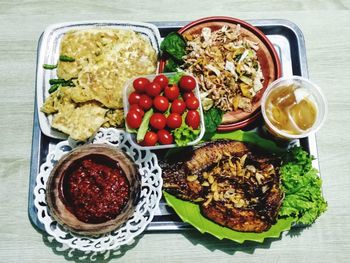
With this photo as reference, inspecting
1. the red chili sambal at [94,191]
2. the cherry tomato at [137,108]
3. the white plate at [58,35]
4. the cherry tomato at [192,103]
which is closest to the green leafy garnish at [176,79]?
the cherry tomato at [192,103]

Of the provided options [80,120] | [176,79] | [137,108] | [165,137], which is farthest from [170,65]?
[80,120]

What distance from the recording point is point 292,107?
2.78 m

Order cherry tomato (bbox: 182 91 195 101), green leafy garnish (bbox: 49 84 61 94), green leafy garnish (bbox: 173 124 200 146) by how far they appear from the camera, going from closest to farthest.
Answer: green leafy garnish (bbox: 173 124 200 146)
cherry tomato (bbox: 182 91 195 101)
green leafy garnish (bbox: 49 84 61 94)

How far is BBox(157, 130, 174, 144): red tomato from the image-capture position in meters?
2.52

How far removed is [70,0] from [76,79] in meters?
0.74

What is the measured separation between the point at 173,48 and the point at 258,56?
57 cm

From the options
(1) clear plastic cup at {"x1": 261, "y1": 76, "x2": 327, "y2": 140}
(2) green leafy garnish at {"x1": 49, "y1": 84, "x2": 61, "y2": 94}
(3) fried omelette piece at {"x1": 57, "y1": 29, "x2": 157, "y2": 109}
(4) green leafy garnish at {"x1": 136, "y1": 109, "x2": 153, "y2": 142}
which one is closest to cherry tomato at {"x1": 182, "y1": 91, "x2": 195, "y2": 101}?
(4) green leafy garnish at {"x1": 136, "y1": 109, "x2": 153, "y2": 142}

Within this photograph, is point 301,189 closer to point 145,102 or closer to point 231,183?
point 231,183

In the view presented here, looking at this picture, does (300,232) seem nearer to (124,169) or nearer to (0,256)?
(124,169)

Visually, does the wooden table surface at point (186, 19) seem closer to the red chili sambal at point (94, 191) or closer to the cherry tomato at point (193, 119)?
the red chili sambal at point (94, 191)

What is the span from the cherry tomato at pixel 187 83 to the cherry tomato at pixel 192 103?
0.06 metres

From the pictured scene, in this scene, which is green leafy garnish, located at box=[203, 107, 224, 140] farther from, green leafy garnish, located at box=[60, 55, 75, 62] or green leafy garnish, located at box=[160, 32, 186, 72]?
green leafy garnish, located at box=[60, 55, 75, 62]

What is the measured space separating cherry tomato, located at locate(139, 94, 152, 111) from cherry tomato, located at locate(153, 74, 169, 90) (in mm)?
107

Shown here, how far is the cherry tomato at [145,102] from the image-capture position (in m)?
2.56
